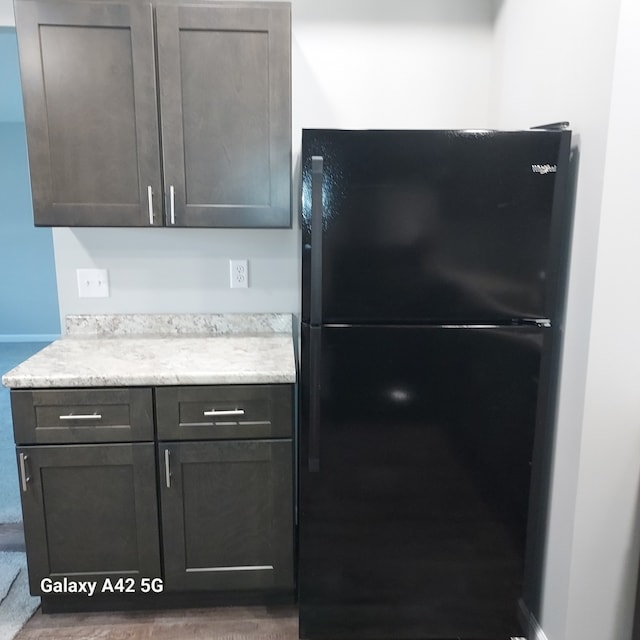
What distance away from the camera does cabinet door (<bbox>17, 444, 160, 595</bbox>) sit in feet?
5.50

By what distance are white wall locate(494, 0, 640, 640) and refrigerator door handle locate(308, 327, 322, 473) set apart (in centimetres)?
73

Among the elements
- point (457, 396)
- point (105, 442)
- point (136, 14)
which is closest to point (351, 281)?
point (457, 396)

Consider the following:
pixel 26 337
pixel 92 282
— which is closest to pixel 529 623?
pixel 92 282

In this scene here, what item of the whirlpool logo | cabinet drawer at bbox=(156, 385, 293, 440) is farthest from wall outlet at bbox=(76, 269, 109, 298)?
the whirlpool logo

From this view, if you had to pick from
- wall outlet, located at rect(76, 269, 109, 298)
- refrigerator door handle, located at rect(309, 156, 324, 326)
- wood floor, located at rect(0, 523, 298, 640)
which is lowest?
wood floor, located at rect(0, 523, 298, 640)

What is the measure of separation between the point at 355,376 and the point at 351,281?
29 centimetres

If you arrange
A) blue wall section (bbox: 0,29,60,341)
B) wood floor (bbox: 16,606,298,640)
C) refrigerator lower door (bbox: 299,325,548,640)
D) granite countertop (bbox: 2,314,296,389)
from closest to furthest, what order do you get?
refrigerator lower door (bbox: 299,325,548,640), granite countertop (bbox: 2,314,296,389), wood floor (bbox: 16,606,298,640), blue wall section (bbox: 0,29,60,341)

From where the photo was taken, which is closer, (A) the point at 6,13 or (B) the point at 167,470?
(B) the point at 167,470

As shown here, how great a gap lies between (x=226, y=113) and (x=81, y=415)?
1.11 m

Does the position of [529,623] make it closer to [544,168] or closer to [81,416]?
[544,168]

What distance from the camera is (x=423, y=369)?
1.55 m

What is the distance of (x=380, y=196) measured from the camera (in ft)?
4.80

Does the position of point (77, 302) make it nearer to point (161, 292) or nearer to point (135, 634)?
point (161, 292)

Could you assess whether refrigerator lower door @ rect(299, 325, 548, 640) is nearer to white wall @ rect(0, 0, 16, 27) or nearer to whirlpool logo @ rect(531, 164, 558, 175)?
whirlpool logo @ rect(531, 164, 558, 175)
